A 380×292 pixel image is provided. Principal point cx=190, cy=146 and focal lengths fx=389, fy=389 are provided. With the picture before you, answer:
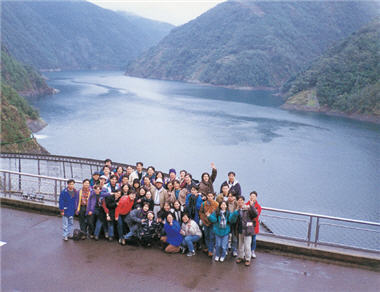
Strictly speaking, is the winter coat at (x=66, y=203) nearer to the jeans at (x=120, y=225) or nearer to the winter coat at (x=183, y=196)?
the jeans at (x=120, y=225)

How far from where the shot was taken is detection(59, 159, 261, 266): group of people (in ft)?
25.5

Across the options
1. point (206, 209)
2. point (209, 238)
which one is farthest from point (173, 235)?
point (206, 209)

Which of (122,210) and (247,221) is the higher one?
(247,221)

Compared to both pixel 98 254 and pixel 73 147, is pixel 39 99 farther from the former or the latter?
pixel 98 254

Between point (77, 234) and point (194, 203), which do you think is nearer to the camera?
point (194, 203)

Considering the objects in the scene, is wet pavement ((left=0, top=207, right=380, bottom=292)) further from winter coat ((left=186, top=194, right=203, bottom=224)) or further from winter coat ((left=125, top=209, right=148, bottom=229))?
winter coat ((left=186, top=194, right=203, bottom=224))

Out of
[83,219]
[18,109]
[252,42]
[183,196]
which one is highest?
[252,42]

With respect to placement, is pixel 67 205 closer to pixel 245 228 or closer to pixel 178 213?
pixel 178 213

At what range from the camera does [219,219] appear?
303 inches

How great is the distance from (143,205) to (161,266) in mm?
1414

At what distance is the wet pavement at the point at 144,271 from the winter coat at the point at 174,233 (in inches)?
11.2

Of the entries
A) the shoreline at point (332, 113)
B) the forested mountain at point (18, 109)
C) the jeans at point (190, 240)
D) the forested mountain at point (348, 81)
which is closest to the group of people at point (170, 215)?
the jeans at point (190, 240)

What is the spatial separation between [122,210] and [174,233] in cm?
127

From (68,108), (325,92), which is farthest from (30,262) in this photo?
(325,92)
